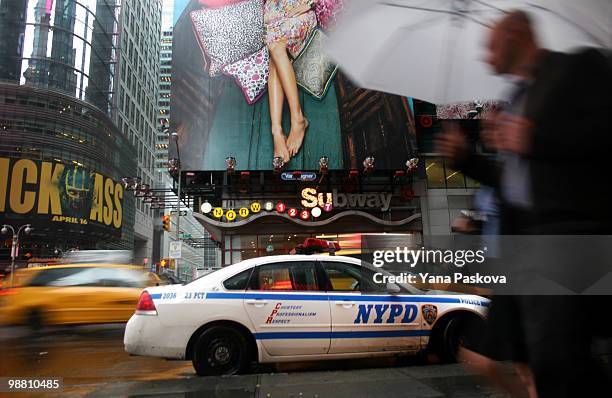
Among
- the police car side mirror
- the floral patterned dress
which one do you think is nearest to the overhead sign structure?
the floral patterned dress

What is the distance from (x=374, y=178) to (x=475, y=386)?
22.0 m

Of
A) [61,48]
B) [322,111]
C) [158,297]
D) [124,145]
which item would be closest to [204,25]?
[322,111]

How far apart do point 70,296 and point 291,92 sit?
18.5 metres

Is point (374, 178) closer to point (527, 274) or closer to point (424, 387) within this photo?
point (424, 387)

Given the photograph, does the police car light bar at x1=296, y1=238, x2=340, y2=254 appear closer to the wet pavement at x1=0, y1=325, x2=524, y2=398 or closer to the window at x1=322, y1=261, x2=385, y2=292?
the window at x1=322, y1=261, x2=385, y2=292

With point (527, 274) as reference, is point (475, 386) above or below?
below

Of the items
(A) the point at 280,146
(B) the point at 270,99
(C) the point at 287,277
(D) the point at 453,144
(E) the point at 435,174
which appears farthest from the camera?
(E) the point at 435,174

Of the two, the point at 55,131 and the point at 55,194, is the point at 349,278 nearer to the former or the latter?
the point at 55,194

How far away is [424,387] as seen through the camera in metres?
4.13

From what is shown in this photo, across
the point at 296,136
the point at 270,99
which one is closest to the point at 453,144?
the point at 296,136

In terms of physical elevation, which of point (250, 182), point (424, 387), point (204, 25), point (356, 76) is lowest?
point (424, 387)

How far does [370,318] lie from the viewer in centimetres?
526

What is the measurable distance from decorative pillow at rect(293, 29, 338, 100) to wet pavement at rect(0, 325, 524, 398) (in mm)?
20681

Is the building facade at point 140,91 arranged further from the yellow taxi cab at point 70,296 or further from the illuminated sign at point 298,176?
the yellow taxi cab at point 70,296
